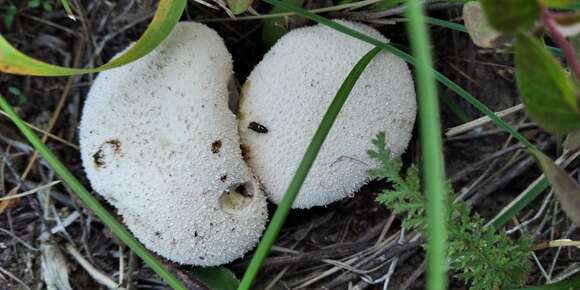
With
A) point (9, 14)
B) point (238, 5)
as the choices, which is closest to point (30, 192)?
point (9, 14)

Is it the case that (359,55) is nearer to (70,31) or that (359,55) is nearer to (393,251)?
(393,251)

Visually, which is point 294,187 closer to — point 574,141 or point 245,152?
point 245,152

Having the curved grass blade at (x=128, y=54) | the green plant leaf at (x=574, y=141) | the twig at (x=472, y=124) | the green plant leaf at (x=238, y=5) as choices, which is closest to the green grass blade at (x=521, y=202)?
the twig at (x=472, y=124)

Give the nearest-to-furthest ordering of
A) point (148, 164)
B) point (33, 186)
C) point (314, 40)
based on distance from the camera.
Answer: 1. point (148, 164)
2. point (314, 40)
3. point (33, 186)

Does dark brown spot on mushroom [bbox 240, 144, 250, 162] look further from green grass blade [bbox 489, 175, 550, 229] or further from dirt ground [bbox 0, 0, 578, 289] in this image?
green grass blade [bbox 489, 175, 550, 229]

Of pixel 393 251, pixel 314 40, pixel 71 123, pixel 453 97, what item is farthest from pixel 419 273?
pixel 71 123
